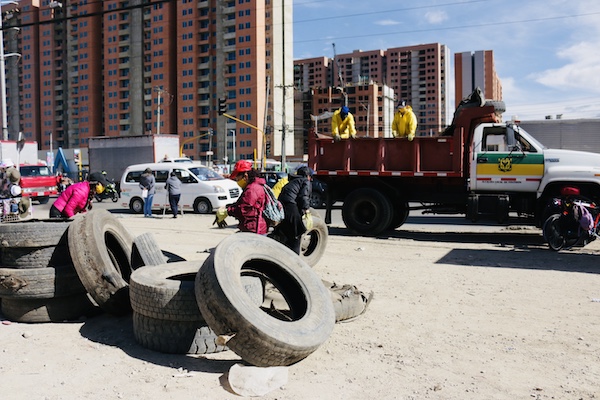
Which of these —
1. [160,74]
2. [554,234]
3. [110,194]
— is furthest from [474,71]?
[554,234]

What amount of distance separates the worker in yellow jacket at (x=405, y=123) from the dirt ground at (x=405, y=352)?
5.19 m

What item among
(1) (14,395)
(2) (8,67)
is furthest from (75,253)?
(2) (8,67)

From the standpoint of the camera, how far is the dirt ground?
3.90 m

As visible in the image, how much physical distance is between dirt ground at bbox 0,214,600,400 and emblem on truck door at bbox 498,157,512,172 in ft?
12.6

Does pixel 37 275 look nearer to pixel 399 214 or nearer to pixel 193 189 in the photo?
pixel 399 214

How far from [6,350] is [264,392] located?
255 cm

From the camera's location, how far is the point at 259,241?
522cm

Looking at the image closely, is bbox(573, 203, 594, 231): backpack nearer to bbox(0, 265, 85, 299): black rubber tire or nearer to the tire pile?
the tire pile

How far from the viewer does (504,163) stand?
11.6 meters

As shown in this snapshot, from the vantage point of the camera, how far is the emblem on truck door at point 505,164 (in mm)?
11602

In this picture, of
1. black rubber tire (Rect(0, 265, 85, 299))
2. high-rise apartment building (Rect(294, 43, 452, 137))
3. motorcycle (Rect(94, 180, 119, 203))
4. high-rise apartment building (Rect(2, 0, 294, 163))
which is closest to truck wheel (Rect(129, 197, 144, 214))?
motorcycle (Rect(94, 180, 119, 203))

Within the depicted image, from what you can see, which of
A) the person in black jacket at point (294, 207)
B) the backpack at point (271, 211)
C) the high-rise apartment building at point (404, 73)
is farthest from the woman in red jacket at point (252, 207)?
the high-rise apartment building at point (404, 73)

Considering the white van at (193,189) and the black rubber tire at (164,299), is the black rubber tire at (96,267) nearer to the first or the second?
the black rubber tire at (164,299)

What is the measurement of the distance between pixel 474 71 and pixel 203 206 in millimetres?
64294
